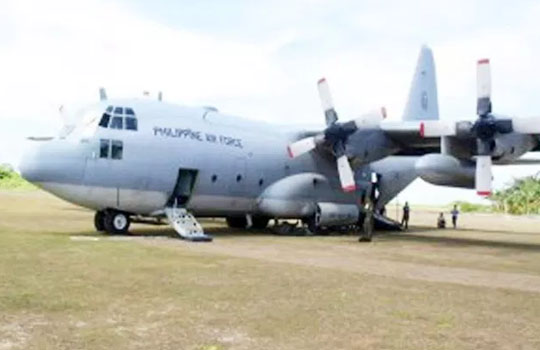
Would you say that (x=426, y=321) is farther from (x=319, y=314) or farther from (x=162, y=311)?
(x=162, y=311)

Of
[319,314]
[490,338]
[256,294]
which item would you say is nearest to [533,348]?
A: [490,338]

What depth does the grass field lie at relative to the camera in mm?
7707

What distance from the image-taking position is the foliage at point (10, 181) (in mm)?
92250

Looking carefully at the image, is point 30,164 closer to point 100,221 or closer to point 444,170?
point 100,221

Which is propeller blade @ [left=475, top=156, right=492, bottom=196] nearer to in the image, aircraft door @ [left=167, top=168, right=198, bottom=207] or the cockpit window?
aircraft door @ [left=167, top=168, right=198, bottom=207]

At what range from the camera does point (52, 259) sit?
1473cm

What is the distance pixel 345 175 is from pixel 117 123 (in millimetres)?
9034

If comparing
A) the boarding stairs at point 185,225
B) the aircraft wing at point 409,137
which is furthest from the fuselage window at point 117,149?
the aircraft wing at point 409,137

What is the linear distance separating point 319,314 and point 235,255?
8.14 metres

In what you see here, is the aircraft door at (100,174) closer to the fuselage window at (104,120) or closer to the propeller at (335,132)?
the fuselage window at (104,120)

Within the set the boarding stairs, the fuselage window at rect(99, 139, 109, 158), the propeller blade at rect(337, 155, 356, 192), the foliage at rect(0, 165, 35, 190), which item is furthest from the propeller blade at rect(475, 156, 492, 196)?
the foliage at rect(0, 165, 35, 190)

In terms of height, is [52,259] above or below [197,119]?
below

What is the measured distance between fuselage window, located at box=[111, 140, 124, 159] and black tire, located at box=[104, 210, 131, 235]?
2.11m

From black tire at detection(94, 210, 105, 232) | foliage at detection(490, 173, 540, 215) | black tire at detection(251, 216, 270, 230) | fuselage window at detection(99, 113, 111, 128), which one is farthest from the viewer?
foliage at detection(490, 173, 540, 215)
